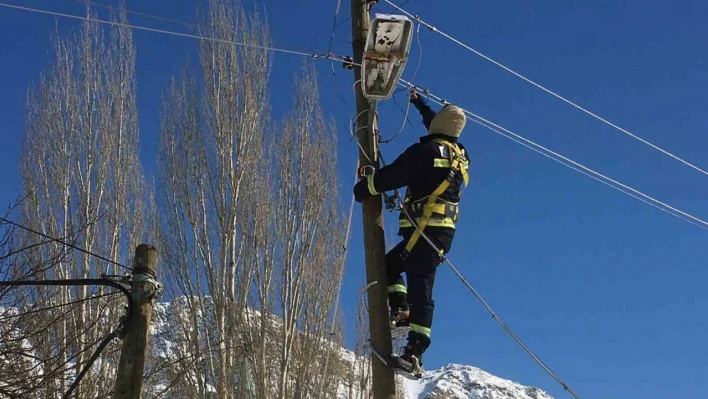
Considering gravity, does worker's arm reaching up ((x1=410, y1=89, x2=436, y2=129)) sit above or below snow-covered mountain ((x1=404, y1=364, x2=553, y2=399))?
below

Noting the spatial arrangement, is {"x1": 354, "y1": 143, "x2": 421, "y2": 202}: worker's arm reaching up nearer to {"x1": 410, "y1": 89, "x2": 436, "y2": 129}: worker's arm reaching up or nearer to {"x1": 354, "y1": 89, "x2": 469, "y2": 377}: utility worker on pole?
{"x1": 354, "y1": 89, "x2": 469, "y2": 377}: utility worker on pole

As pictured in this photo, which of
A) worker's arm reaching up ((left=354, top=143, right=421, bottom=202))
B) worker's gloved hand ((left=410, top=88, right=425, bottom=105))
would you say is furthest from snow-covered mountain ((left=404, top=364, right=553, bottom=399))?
worker's arm reaching up ((left=354, top=143, right=421, bottom=202))

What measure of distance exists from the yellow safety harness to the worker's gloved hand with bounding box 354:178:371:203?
23 centimetres

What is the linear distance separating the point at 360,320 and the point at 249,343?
7118 mm

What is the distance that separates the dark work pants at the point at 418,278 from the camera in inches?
166

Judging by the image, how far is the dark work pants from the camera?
4227 millimetres

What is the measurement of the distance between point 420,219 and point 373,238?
0.28 meters

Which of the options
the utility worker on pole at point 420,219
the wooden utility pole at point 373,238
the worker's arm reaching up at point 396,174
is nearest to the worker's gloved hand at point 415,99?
the wooden utility pole at point 373,238

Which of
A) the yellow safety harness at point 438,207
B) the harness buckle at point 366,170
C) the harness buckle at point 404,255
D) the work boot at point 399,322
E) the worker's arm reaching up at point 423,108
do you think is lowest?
the work boot at point 399,322

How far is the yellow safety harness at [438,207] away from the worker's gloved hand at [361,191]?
23cm

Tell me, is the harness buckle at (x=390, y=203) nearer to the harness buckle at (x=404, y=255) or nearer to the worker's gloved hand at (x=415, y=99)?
the harness buckle at (x=404, y=255)

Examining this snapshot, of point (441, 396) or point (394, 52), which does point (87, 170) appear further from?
point (441, 396)

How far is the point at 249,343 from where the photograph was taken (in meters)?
12.0

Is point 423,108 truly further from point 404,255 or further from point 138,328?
point 138,328
